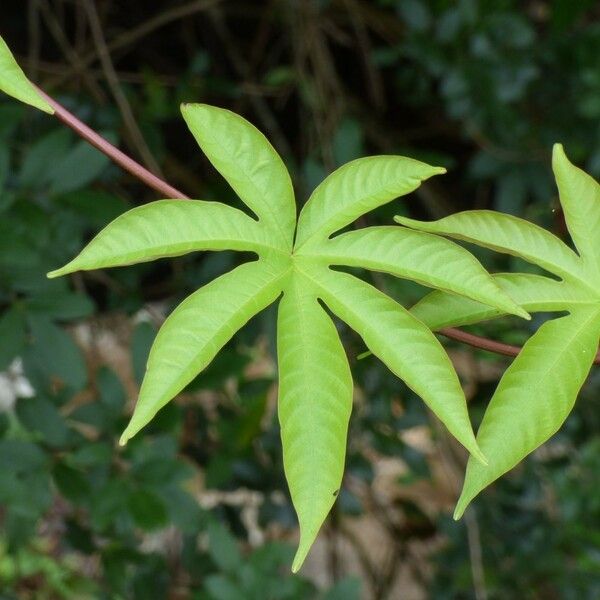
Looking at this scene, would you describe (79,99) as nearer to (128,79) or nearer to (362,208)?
(128,79)

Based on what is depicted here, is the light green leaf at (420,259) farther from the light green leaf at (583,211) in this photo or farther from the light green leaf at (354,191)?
the light green leaf at (583,211)

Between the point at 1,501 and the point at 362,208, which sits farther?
the point at 1,501

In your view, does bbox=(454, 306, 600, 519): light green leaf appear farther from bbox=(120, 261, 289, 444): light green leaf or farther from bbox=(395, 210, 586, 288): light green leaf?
bbox=(120, 261, 289, 444): light green leaf

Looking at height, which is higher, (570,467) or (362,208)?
(362,208)

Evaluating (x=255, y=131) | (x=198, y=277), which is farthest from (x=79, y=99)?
(x=255, y=131)

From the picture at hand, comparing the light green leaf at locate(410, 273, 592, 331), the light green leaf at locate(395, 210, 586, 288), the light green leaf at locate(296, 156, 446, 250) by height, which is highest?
the light green leaf at locate(296, 156, 446, 250)

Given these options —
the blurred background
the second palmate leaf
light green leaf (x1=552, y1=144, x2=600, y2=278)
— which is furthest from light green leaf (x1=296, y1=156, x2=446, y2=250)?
the blurred background

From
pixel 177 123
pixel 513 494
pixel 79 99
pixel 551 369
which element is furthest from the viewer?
pixel 177 123
